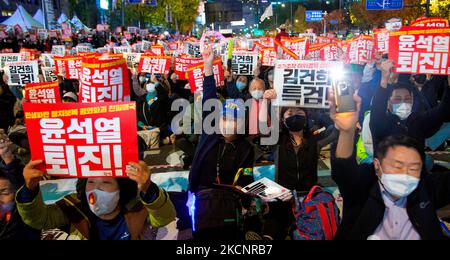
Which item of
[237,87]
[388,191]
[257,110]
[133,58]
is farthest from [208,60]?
[133,58]

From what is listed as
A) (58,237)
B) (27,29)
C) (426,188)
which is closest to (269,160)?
(58,237)

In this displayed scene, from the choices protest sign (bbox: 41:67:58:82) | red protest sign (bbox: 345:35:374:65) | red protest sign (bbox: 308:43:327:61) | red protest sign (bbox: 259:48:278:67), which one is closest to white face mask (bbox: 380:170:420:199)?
red protest sign (bbox: 345:35:374:65)

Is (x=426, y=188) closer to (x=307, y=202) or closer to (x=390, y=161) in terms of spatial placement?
(x=390, y=161)

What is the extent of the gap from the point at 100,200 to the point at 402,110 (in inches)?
121

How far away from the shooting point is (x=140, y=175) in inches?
91.5

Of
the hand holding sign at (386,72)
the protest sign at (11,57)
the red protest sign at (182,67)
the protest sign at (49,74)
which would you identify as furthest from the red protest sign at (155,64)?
the hand holding sign at (386,72)

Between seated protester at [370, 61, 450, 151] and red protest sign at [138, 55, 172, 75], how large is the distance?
5.54 m

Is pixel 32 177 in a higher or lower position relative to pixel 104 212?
higher

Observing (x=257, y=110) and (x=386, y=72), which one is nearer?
(x=386, y=72)

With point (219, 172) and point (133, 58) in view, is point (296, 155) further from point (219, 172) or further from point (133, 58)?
point (133, 58)

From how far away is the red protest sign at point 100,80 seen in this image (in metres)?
3.88

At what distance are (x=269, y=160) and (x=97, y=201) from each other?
14.5 feet

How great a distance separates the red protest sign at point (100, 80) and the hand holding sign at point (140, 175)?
1734mm

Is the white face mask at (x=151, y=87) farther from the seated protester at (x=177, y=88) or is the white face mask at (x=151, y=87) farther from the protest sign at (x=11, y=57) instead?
the protest sign at (x=11, y=57)
